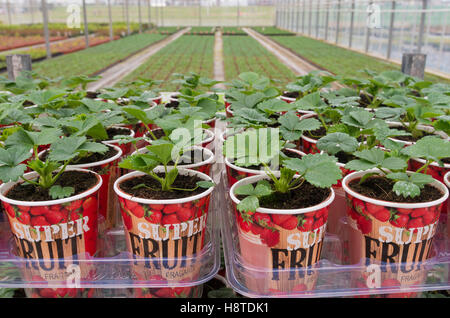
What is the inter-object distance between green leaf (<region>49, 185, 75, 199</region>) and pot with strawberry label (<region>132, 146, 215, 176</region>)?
22 cm

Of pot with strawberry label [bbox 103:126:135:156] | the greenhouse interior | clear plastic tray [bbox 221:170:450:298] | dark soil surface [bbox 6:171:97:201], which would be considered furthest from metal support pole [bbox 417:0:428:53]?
dark soil surface [bbox 6:171:97:201]

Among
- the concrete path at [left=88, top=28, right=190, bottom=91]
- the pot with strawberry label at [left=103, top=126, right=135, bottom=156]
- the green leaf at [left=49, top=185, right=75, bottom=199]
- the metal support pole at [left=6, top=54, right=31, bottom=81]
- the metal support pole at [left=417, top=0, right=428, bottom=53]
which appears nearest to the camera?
the green leaf at [left=49, top=185, right=75, bottom=199]

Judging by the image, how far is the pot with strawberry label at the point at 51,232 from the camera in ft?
2.67

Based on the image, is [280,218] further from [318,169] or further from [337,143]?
[337,143]

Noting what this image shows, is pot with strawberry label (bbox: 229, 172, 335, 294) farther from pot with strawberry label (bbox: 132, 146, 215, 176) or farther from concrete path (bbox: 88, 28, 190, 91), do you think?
concrete path (bbox: 88, 28, 190, 91)

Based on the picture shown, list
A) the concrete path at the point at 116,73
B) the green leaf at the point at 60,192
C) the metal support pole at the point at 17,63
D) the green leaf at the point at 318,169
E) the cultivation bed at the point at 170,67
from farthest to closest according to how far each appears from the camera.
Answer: the cultivation bed at the point at 170,67 < the concrete path at the point at 116,73 < the metal support pole at the point at 17,63 < the green leaf at the point at 60,192 < the green leaf at the point at 318,169

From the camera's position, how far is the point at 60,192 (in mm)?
835

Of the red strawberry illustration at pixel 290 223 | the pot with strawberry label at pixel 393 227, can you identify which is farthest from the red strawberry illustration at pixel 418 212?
the red strawberry illustration at pixel 290 223

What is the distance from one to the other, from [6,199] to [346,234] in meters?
0.76

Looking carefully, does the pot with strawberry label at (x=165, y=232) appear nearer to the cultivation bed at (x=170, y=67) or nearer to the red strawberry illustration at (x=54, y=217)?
the red strawberry illustration at (x=54, y=217)

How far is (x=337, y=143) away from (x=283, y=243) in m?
0.30

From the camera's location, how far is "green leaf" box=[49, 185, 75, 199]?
2.71 ft

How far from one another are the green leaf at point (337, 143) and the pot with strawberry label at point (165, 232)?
31 cm
